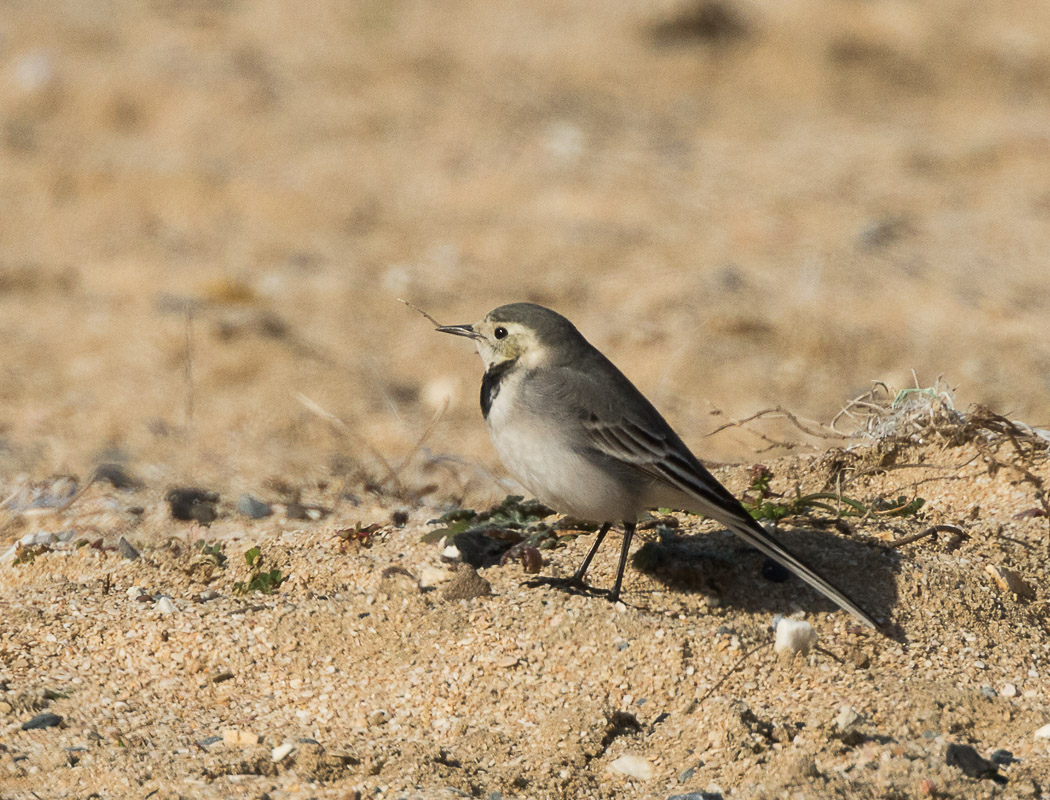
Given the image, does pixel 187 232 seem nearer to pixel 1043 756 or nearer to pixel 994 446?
pixel 994 446

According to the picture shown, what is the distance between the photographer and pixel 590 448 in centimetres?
414

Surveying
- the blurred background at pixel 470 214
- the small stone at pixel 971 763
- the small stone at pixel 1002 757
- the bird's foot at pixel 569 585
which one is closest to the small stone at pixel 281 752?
the bird's foot at pixel 569 585

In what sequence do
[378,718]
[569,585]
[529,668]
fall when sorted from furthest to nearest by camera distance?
[569,585] < [529,668] < [378,718]

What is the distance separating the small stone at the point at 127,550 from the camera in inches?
186

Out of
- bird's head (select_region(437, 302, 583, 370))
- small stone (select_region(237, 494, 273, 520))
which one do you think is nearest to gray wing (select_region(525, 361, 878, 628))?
bird's head (select_region(437, 302, 583, 370))

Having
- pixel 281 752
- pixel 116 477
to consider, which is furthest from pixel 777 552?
pixel 116 477

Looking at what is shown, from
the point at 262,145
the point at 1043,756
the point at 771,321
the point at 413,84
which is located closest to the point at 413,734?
the point at 1043,756

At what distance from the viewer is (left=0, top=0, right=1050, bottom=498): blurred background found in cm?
712

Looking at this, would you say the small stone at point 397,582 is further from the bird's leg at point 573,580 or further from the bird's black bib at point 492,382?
the bird's black bib at point 492,382

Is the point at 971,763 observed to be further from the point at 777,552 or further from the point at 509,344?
the point at 509,344

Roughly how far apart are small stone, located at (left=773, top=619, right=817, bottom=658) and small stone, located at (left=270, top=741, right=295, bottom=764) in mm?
1511

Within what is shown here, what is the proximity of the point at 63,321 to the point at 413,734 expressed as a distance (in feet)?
17.4

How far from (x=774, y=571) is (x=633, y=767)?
3.52 ft

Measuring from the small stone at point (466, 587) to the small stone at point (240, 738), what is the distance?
2.80ft
